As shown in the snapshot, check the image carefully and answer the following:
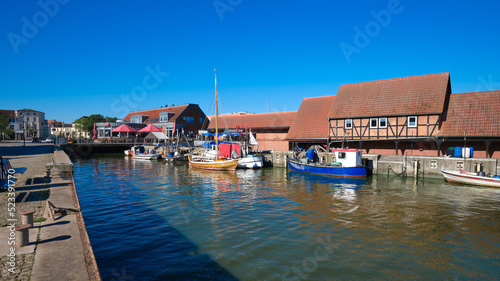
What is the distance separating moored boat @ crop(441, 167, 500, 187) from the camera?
821 inches

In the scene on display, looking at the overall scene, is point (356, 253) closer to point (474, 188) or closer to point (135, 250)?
point (135, 250)

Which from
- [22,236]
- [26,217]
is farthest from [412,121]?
[22,236]

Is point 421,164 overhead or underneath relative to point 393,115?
underneath

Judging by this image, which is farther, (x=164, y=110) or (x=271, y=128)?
(x=164, y=110)

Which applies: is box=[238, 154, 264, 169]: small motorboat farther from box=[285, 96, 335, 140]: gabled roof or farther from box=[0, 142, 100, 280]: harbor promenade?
box=[0, 142, 100, 280]: harbor promenade

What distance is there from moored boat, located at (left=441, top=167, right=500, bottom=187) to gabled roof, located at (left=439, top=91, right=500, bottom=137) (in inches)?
198

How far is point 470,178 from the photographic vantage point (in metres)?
21.6

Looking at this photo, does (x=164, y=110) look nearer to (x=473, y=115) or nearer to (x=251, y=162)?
(x=251, y=162)

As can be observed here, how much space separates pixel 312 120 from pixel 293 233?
2563 cm

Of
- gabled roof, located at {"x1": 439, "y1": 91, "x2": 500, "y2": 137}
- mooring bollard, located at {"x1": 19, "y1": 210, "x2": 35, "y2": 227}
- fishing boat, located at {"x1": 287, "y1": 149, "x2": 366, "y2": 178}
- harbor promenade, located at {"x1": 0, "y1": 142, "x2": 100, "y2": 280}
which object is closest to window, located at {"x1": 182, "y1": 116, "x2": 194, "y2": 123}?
fishing boat, located at {"x1": 287, "y1": 149, "x2": 366, "y2": 178}

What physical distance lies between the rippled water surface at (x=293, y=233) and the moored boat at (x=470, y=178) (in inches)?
81.6

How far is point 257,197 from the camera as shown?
58.7ft

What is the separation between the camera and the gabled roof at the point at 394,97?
92.8 ft

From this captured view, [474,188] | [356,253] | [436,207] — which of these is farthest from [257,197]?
[474,188]
